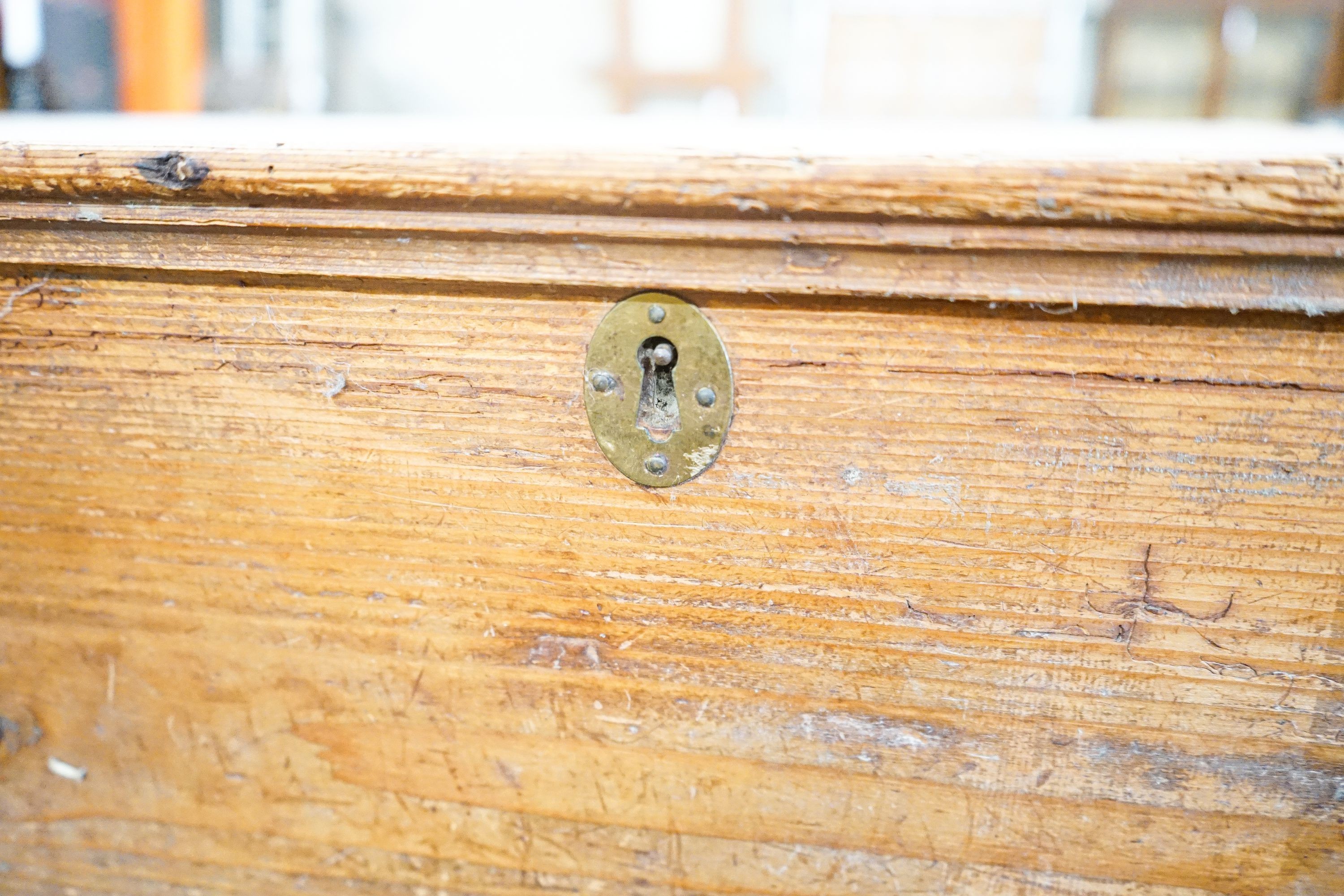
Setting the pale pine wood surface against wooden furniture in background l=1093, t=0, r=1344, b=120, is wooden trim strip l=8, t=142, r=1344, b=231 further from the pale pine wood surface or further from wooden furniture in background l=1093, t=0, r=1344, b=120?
wooden furniture in background l=1093, t=0, r=1344, b=120

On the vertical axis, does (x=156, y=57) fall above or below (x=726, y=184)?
above

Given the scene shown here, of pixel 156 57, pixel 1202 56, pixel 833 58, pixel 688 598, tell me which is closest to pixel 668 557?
pixel 688 598

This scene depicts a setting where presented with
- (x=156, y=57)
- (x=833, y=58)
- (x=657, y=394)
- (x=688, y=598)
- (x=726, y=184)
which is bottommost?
(x=688, y=598)

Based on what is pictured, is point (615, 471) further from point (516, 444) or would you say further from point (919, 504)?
point (919, 504)

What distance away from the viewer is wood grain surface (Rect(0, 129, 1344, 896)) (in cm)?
39

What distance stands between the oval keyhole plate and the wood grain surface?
0.04ft

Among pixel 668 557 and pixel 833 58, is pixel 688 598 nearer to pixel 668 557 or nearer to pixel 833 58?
pixel 668 557

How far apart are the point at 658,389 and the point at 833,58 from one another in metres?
3.45

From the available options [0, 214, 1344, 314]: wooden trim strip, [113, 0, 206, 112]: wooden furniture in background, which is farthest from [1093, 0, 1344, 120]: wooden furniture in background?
[0, 214, 1344, 314]: wooden trim strip

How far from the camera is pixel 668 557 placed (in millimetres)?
436

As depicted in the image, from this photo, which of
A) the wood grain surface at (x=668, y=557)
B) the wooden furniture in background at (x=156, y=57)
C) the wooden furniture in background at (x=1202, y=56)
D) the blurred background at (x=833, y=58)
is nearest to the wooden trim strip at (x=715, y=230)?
the wood grain surface at (x=668, y=557)

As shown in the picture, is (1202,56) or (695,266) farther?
(1202,56)

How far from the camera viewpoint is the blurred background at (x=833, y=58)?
2.94 metres

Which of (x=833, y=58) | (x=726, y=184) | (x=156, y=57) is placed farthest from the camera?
(x=833, y=58)
